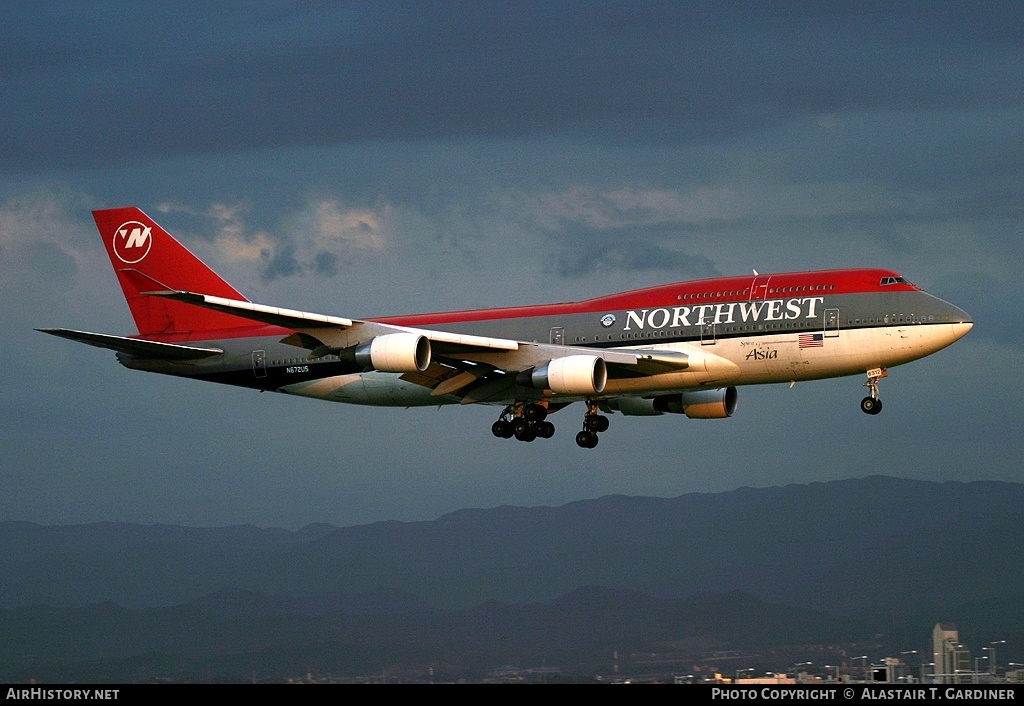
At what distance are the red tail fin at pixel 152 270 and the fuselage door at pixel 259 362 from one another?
460 cm

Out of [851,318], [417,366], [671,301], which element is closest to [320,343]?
[417,366]

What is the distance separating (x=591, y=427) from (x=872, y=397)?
12560 mm

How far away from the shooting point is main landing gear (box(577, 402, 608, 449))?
63688mm

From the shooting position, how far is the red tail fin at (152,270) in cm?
6862

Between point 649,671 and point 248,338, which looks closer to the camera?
point 248,338

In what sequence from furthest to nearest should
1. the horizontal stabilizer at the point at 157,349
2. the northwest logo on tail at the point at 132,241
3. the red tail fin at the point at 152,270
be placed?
the northwest logo on tail at the point at 132,241
the red tail fin at the point at 152,270
the horizontal stabilizer at the point at 157,349

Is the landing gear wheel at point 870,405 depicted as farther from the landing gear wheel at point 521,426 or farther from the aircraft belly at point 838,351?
the landing gear wheel at point 521,426

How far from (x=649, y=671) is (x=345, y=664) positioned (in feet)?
65.8

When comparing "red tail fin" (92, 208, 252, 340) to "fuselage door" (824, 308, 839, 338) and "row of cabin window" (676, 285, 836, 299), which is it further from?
"fuselage door" (824, 308, 839, 338)

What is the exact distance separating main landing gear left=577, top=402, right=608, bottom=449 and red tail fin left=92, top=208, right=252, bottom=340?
17.6m

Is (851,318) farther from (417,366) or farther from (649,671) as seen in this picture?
(649,671)

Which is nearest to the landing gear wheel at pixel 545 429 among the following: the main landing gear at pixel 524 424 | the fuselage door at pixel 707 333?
the main landing gear at pixel 524 424

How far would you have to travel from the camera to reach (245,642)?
271 feet
